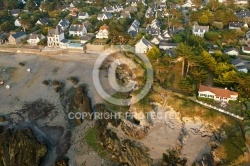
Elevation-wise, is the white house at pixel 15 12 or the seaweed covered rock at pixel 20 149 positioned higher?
the white house at pixel 15 12

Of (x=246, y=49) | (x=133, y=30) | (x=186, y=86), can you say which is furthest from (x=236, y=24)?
(x=186, y=86)

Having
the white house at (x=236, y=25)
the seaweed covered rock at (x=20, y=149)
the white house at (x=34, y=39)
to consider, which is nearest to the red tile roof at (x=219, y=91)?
the seaweed covered rock at (x=20, y=149)

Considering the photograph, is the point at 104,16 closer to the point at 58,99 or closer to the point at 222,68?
the point at 58,99

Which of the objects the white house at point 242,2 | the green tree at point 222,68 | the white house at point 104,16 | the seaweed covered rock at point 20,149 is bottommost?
the seaweed covered rock at point 20,149

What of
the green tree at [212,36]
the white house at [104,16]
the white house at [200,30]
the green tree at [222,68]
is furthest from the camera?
the white house at [104,16]

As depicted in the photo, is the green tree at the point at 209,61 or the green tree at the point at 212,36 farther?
the green tree at the point at 212,36

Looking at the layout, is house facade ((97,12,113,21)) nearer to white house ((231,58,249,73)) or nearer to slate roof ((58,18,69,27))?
slate roof ((58,18,69,27))

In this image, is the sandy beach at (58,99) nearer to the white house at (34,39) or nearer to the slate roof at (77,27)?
the white house at (34,39)
